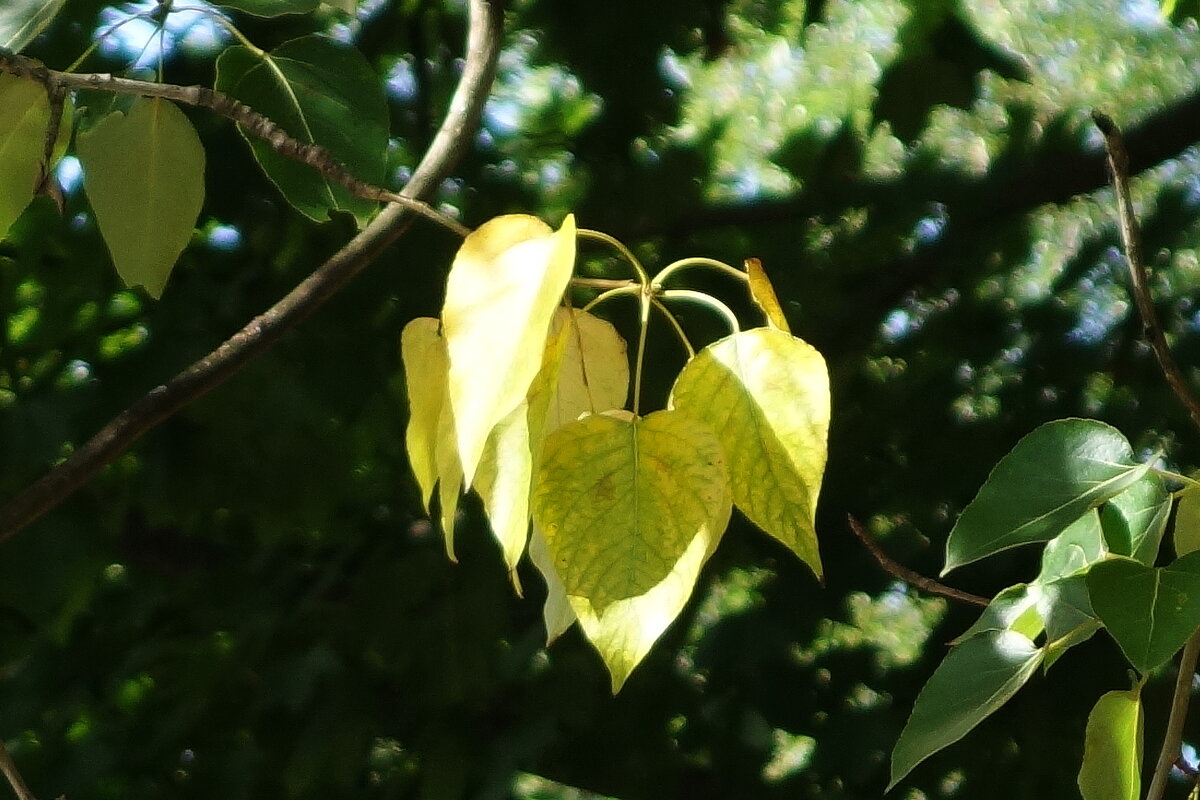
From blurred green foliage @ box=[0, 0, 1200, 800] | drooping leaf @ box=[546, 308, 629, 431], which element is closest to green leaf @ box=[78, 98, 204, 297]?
drooping leaf @ box=[546, 308, 629, 431]

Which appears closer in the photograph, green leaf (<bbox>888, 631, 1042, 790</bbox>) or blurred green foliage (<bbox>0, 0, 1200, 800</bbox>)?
green leaf (<bbox>888, 631, 1042, 790</bbox>)

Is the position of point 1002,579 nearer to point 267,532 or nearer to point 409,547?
point 409,547

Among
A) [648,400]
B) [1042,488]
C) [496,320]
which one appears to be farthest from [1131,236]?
[648,400]

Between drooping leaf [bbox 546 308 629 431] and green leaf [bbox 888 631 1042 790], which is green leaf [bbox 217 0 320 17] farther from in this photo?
green leaf [bbox 888 631 1042 790]

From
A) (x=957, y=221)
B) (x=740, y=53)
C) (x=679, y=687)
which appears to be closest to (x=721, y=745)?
(x=679, y=687)

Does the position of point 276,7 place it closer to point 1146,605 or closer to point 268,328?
point 268,328
